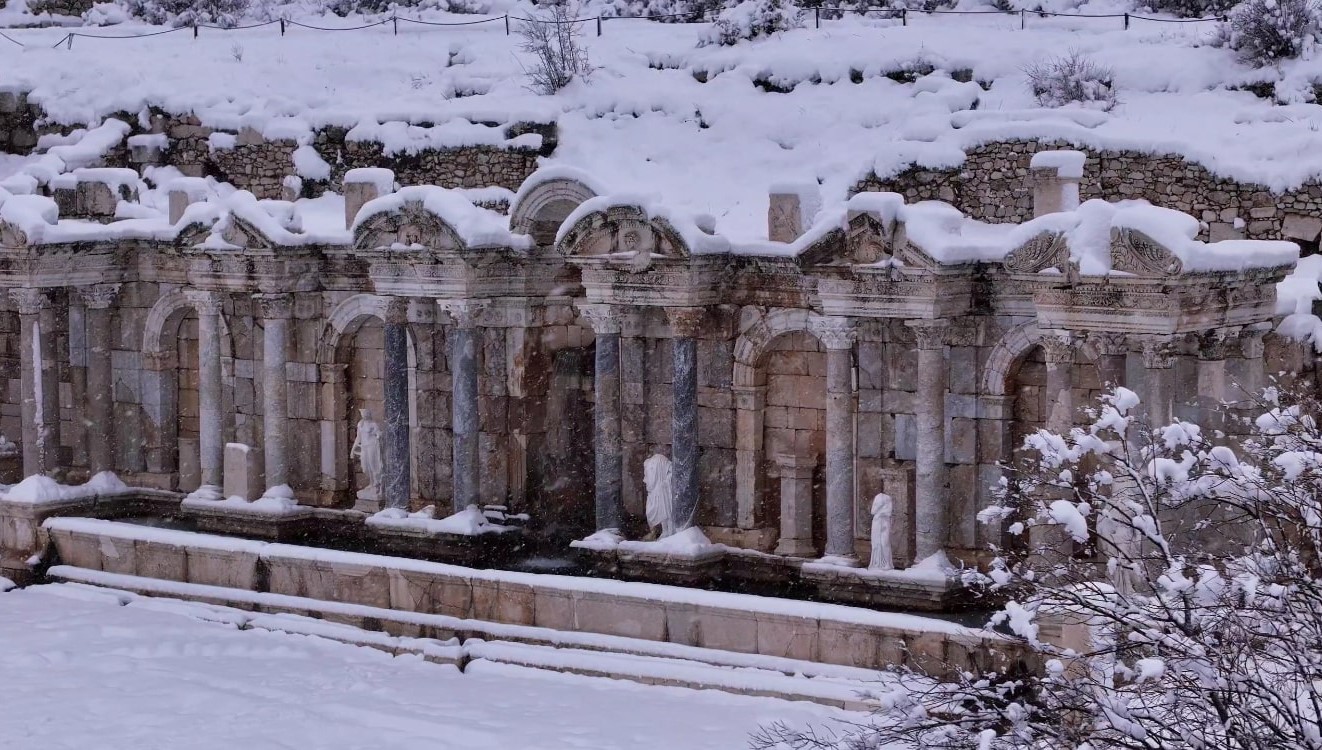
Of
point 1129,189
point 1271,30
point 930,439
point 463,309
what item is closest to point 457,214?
point 463,309

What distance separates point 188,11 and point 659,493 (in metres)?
17.7

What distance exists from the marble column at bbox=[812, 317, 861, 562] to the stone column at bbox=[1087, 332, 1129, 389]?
8.90ft

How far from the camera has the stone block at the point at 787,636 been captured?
18.0 metres

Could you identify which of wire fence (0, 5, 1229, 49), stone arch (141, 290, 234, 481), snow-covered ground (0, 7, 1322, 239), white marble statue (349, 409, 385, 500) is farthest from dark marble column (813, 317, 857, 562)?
wire fence (0, 5, 1229, 49)

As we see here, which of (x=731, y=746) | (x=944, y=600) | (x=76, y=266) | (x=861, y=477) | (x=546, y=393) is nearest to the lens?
(x=731, y=746)

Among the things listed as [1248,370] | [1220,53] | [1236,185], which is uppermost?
[1220,53]

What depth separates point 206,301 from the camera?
23.6m

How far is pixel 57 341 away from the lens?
83.3ft

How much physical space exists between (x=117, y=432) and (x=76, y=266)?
234 centimetres

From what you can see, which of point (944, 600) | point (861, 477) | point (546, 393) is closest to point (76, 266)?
point (546, 393)

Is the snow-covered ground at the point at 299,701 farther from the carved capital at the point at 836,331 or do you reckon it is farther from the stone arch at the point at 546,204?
the stone arch at the point at 546,204

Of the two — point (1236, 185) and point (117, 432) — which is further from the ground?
point (1236, 185)

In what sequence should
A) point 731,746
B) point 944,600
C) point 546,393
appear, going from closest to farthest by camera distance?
point 731,746 < point 944,600 < point 546,393

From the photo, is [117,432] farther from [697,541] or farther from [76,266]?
[697,541]
